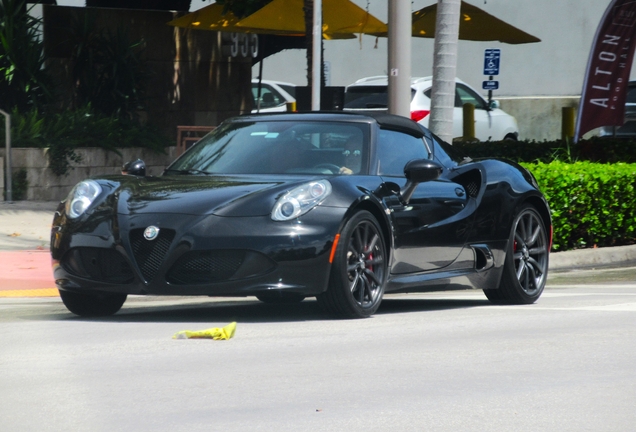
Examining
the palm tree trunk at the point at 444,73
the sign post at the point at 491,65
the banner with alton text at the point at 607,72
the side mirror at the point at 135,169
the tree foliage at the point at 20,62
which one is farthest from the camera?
the sign post at the point at 491,65

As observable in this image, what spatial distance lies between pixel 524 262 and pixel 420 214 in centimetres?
137

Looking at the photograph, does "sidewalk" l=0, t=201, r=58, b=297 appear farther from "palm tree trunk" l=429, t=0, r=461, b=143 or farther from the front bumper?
"palm tree trunk" l=429, t=0, r=461, b=143

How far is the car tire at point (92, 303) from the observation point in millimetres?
7773

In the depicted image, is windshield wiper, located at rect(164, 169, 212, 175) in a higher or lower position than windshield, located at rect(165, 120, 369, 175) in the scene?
lower

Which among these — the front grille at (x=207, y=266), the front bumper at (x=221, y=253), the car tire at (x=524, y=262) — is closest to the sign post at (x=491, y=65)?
the car tire at (x=524, y=262)

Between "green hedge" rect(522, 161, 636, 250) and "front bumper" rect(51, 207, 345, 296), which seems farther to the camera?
"green hedge" rect(522, 161, 636, 250)

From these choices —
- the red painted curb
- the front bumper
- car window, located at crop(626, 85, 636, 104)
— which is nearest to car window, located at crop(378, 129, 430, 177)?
the front bumper

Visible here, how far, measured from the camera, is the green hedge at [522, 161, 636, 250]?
1315 centimetres

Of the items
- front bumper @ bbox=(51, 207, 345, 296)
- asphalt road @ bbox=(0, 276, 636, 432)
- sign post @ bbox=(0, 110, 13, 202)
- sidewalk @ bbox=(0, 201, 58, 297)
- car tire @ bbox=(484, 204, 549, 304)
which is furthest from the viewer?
sign post @ bbox=(0, 110, 13, 202)

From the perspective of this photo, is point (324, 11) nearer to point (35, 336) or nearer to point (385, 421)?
point (35, 336)

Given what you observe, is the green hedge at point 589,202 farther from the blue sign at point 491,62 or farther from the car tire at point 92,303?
the blue sign at point 491,62

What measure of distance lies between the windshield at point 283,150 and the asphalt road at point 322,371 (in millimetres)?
952

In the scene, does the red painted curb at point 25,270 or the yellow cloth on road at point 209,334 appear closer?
the yellow cloth on road at point 209,334

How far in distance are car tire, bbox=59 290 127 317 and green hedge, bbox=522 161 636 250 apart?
628 cm
